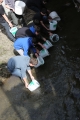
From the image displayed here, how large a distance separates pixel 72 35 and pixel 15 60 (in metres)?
2.78

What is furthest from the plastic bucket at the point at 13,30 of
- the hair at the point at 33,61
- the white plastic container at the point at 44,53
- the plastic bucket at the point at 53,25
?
the hair at the point at 33,61

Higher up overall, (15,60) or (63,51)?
(15,60)

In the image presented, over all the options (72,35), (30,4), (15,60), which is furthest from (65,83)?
(30,4)

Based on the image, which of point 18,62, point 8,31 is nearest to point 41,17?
point 8,31

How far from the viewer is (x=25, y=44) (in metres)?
8.53

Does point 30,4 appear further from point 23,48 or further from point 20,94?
point 20,94

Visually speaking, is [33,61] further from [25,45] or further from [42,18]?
[42,18]

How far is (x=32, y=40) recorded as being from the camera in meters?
8.77

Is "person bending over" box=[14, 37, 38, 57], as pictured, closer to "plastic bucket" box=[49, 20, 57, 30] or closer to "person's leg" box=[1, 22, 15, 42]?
"person's leg" box=[1, 22, 15, 42]

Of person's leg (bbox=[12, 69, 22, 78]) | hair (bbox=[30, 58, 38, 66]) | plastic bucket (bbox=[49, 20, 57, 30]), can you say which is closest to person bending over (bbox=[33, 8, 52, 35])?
plastic bucket (bbox=[49, 20, 57, 30])

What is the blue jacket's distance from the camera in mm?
8492

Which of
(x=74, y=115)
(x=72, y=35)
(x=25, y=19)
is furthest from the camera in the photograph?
(x=25, y=19)

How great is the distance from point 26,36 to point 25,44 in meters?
0.61

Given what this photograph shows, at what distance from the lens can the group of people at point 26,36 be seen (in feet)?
26.0
